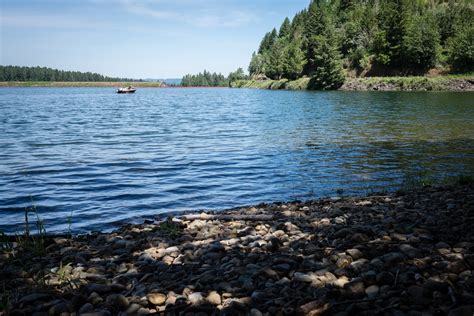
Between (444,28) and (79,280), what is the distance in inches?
4916

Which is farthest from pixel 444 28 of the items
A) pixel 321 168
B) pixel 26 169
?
pixel 26 169

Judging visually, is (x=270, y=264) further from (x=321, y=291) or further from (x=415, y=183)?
(x=415, y=183)

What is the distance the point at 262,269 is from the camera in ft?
16.7

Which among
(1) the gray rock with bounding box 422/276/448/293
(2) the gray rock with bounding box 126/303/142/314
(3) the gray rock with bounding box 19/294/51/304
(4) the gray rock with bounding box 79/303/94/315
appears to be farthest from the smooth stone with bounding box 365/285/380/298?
(3) the gray rock with bounding box 19/294/51/304

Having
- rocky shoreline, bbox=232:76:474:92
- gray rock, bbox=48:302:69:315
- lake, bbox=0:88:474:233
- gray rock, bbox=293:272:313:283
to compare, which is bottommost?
lake, bbox=0:88:474:233

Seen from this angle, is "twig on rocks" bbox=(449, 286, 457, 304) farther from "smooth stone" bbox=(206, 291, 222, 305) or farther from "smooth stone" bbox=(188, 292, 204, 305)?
"smooth stone" bbox=(188, 292, 204, 305)

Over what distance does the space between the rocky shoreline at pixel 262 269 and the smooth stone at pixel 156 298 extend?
1 cm

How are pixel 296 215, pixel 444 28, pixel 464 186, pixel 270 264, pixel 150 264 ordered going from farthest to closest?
pixel 444 28 < pixel 464 186 < pixel 296 215 < pixel 150 264 < pixel 270 264

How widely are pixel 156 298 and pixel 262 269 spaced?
1459 millimetres

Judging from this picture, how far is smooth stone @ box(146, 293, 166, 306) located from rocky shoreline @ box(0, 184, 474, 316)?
1cm

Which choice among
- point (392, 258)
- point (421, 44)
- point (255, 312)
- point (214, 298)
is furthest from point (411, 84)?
point (255, 312)

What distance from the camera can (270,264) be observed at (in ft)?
17.6

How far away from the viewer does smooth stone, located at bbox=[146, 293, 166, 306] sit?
437cm

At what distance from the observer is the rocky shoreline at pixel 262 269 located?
411 cm
